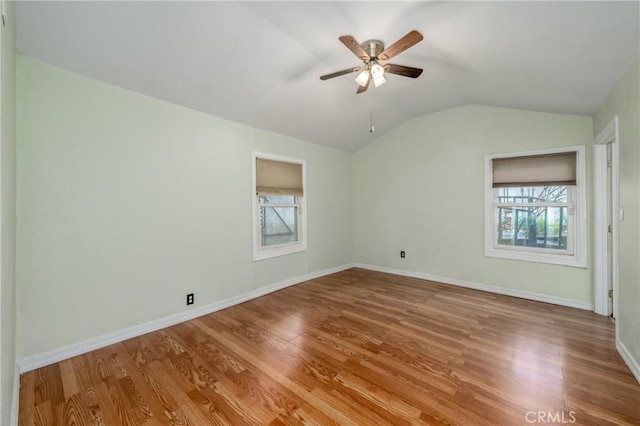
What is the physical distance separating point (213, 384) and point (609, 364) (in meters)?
3.01

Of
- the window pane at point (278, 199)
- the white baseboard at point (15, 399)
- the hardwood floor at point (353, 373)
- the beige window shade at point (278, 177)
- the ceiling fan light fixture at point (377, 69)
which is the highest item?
the ceiling fan light fixture at point (377, 69)

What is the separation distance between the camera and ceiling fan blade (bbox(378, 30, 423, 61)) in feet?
5.85

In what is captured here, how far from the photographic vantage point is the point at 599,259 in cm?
296

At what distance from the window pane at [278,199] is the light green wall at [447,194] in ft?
5.17

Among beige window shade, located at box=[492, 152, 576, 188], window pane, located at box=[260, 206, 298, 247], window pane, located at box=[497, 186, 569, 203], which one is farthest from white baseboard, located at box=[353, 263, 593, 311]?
window pane, located at box=[260, 206, 298, 247]

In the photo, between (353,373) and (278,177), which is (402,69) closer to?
→ (278,177)

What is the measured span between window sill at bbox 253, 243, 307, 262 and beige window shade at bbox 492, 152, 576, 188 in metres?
3.08

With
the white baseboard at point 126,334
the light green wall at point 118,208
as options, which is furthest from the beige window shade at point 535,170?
the white baseboard at point 126,334

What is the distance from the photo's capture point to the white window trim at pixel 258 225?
3.63 m

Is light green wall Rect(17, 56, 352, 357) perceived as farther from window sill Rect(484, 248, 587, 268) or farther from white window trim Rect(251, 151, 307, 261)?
window sill Rect(484, 248, 587, 268)

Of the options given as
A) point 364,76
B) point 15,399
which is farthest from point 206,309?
point 364,76

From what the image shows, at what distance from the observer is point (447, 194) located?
416cm

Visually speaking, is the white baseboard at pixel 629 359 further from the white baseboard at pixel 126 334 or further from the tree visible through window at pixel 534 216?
the white baseboard at pixel 126 334

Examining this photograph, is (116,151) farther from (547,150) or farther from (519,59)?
(547,150)
